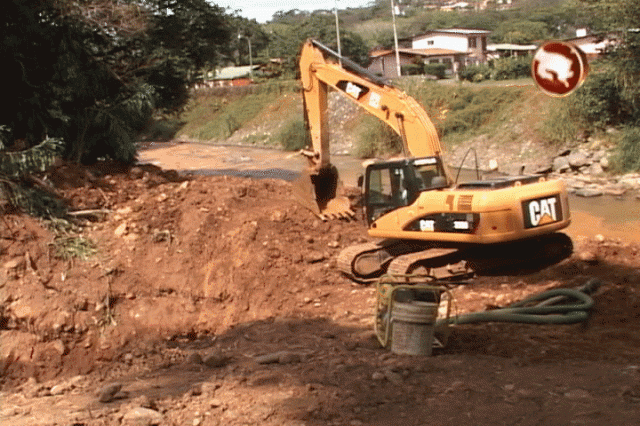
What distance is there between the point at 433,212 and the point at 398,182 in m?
0.92

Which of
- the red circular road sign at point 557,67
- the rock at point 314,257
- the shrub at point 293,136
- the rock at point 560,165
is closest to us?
the red circular road sign at point 557,67

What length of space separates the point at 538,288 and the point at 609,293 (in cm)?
119

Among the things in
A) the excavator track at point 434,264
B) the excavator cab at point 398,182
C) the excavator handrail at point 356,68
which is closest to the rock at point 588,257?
the excavator track at point 434,264

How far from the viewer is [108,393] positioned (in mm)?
7707

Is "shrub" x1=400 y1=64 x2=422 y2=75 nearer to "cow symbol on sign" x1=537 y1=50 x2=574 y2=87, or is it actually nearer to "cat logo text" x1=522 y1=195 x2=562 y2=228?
"cat logo text" x1=522 y1=195 x2=562 y2=228

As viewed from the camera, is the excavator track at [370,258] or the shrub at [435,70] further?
the shrub at [435,70]

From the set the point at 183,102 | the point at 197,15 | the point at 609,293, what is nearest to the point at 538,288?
the point at 609,293

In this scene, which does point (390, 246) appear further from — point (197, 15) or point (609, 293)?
point (197, 15)


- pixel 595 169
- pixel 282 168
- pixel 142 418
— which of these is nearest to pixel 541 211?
pixel 142 418

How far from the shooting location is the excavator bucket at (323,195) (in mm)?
15195

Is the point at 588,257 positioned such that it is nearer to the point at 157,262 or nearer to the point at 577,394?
the point at 577,394

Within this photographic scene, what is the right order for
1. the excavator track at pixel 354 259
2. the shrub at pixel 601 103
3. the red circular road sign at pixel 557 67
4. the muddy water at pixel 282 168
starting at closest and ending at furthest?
the red circular road sign at pixel 557 67 → the excavator track at pixel 354 259 → the muddy water at pixel 282 168 → the shrub at pixel 601 103

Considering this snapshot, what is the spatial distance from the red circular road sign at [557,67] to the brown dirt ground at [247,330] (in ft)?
8.58

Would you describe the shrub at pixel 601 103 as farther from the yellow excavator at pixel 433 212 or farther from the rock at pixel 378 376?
the rock at pixel 378 376
